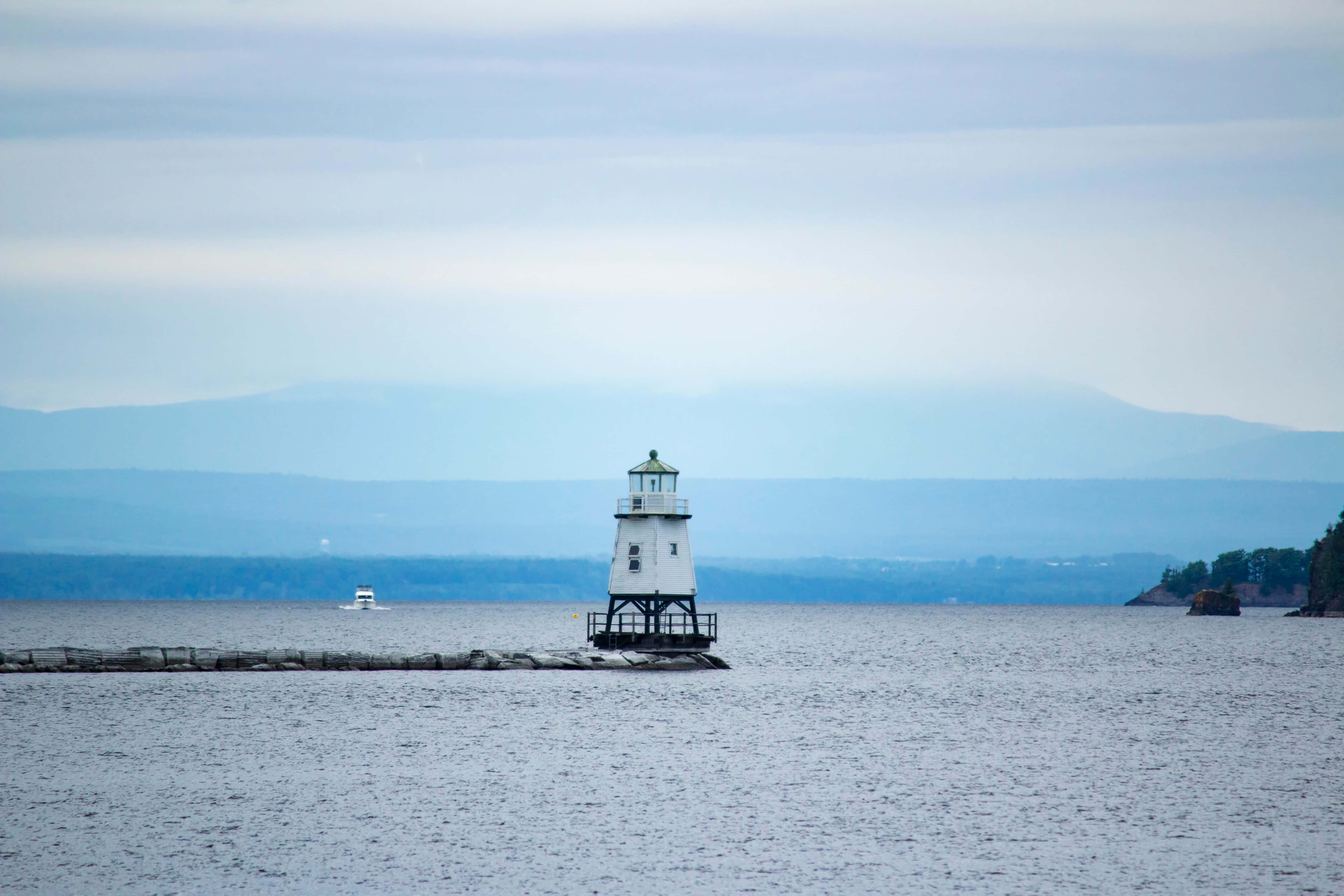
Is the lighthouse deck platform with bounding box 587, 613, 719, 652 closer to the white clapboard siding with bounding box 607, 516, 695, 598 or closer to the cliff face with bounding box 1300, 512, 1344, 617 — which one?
the white clapboard siding with bounding box 607, 516, 695, 598

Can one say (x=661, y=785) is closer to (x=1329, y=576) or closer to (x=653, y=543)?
(x=653, y=543)

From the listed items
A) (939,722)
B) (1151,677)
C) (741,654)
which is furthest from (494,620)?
(939,722)

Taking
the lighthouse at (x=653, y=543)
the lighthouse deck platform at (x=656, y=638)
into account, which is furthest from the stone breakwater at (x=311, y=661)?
the lighthouse at (x=653, y=543)

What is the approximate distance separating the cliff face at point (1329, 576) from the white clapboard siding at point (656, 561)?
134025mm

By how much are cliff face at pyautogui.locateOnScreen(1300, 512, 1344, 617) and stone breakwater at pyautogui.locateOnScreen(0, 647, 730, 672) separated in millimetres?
130366

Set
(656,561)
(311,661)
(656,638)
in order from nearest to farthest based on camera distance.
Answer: (656,561), (656,638), (311,661)

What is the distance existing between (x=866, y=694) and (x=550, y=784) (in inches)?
1319

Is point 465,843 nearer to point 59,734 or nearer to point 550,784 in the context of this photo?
point 550,784

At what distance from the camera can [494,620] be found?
634 feet

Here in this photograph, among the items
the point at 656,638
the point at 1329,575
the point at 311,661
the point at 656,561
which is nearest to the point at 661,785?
the point at 656,561

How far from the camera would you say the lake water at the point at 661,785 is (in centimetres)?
2953

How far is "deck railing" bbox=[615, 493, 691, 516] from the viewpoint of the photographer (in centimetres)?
6750

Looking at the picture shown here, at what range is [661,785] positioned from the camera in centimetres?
4034

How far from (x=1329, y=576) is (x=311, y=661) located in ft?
501
